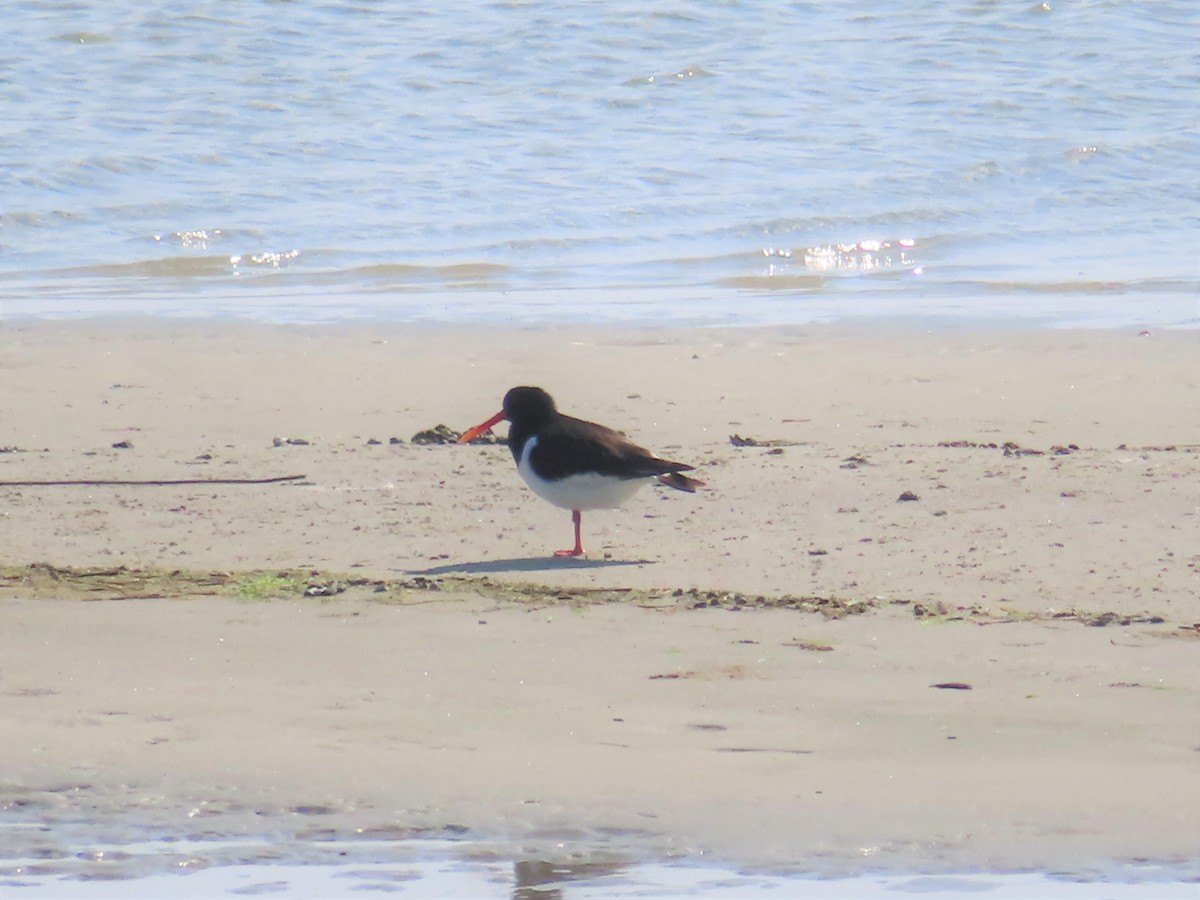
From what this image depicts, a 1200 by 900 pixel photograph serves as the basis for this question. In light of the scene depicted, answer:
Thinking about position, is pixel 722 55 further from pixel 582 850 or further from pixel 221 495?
pixel 582 850

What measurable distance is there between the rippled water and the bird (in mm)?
5296

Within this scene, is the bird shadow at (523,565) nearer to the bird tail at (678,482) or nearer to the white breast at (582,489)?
the white breast at (582,489)

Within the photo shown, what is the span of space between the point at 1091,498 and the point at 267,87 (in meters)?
16.2

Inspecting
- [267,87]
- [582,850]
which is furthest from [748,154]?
[582,850]

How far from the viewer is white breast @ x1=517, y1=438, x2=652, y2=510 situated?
5.75m

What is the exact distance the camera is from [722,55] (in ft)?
74.0

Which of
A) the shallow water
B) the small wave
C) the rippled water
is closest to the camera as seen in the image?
the shallow water

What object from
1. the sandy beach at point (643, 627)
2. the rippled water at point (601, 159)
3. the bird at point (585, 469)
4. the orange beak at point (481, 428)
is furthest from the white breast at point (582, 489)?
the rippled water at point (601, 159)

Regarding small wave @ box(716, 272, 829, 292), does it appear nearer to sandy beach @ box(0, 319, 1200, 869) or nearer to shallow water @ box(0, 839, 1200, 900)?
sandy beach @ box(0, 319, 1200, 869)

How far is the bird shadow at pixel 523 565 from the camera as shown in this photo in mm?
5426

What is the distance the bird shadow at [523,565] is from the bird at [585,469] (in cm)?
8

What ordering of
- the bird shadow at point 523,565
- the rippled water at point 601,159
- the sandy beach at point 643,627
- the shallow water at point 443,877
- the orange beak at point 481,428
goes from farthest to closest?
the rippled water at point 601,159 < the orange beak at point 481,428 < the bird shadow at point 523,565 < the sandy beach at point 643,627 < the shallow water at point 443,877

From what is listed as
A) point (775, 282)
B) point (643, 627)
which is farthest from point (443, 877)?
point (775, 282)

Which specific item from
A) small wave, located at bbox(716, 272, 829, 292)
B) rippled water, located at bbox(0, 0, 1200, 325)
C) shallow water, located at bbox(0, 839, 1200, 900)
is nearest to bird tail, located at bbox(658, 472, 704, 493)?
shallow water, located at bbox(0, 839, 1200, 900)
